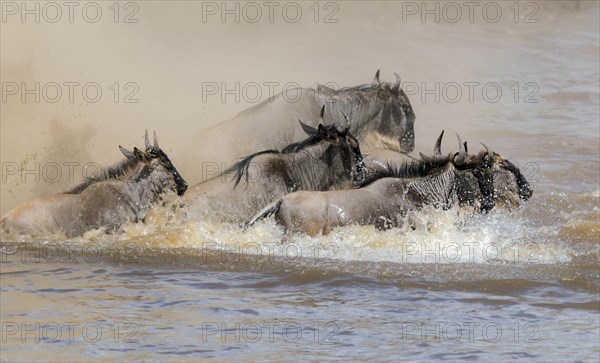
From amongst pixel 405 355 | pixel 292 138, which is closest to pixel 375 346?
pixel 405 355

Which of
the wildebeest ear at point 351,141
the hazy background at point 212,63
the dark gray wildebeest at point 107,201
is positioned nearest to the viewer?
the dark gray wildebeest at point 107,201

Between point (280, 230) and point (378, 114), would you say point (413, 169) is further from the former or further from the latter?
point (378, 114)

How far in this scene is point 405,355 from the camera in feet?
24.7

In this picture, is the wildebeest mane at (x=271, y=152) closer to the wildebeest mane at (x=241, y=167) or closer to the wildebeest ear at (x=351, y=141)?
the wildebeest mane at (x=241, y=167)

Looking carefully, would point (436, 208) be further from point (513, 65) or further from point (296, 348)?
point (513, 65)

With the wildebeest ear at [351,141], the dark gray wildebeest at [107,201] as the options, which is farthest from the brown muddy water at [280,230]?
the wildebeest ear at [351,141]

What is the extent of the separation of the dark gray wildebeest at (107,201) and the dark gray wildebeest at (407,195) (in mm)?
1160

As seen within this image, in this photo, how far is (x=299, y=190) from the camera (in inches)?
448

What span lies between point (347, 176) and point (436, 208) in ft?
3.19

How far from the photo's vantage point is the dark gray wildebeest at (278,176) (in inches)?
443

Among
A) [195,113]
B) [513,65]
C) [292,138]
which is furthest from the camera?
[513,65]

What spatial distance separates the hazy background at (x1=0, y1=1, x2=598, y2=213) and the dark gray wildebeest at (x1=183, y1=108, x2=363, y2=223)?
4.76ft

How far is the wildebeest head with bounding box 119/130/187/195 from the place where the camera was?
37.0 ft

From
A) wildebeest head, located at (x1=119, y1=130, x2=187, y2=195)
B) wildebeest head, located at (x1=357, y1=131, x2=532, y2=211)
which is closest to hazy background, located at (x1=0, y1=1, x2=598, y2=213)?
wildebeest head, located at (x1=119, y1=130, x2=187, y2=195)
